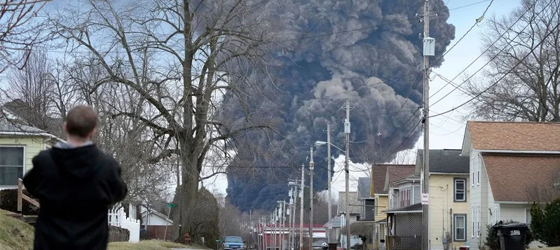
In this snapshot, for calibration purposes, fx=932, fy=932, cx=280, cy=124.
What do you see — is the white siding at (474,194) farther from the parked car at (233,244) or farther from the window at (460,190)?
the parked car at (233,244)

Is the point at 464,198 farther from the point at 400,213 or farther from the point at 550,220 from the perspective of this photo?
the point at 550,220

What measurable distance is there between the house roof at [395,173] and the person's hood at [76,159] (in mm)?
69519

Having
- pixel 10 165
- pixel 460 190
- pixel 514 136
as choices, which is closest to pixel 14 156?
pixel 10 165

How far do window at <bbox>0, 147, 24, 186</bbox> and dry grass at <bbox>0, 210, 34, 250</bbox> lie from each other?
1768 centimetres

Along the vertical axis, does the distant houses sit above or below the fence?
above

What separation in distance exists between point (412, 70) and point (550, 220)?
142 metres

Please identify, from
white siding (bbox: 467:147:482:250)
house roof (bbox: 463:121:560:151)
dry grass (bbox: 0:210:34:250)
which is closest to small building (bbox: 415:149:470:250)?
white siding (bbox: 467:147:482:250)

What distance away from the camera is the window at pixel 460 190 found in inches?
2313

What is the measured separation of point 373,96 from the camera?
16675cm

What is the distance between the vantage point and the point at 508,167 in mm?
47000

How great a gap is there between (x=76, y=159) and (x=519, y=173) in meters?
42.4

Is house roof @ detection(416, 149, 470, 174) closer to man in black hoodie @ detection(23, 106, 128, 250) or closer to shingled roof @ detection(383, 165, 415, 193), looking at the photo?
shingled roof @ detection(383, 165, 415, 193)

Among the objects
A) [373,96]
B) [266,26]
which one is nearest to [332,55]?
[373,96]

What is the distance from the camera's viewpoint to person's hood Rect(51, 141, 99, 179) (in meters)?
6.28
